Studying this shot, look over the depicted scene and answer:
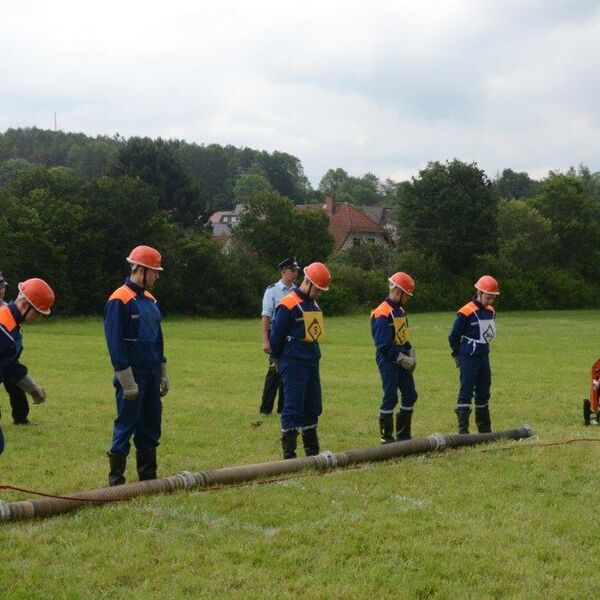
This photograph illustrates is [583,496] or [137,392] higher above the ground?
[137,392]

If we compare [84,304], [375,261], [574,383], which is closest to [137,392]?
[574,383]

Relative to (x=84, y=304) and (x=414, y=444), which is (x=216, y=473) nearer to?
(x=414, y=444)

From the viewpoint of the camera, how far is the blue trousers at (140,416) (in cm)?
834

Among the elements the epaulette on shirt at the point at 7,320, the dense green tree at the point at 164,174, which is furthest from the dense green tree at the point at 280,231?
the epaulette on shirt at the point at 7,320

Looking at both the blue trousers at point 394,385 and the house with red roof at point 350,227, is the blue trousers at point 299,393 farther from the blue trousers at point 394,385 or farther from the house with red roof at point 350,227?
the house with red roof at point 350,227

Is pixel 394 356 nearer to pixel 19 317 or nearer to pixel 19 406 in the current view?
pixel 19 317

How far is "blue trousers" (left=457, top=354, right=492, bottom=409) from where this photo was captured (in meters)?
11.9

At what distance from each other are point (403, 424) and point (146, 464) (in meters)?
3.85

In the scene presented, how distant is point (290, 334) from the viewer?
9.73m

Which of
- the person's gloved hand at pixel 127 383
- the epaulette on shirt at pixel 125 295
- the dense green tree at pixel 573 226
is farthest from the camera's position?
the dense green tree at pixel 573 226

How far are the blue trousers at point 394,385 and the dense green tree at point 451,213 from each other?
59.7 meters

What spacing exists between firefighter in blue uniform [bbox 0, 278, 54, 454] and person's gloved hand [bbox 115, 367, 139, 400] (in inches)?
30.1

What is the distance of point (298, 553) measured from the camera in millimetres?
6242

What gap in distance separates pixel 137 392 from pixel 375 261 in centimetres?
6131
